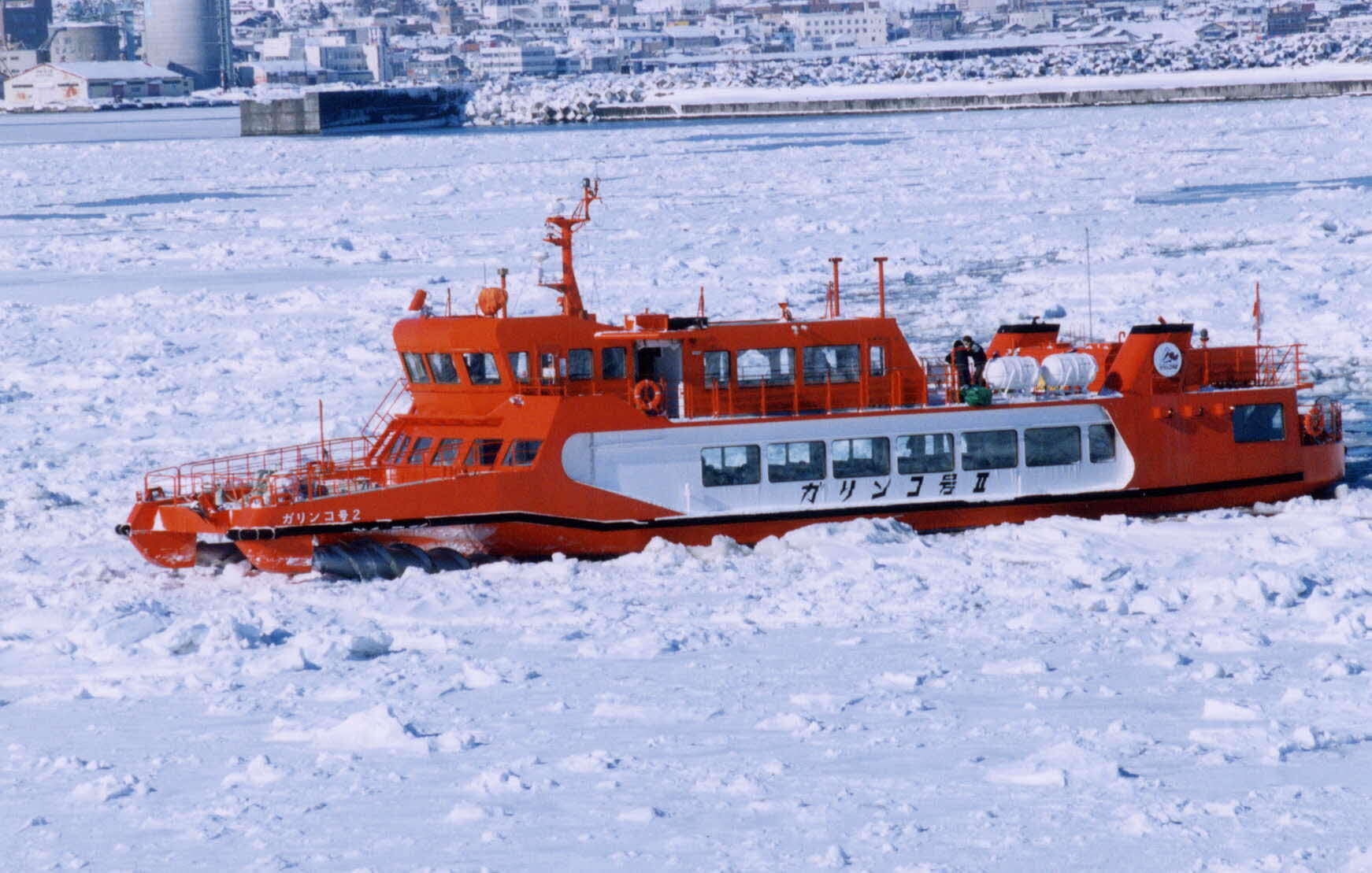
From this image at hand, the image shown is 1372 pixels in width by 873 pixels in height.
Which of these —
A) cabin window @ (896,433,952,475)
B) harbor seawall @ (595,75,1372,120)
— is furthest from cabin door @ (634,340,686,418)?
harbor seawall @ (595,75,1372,120)

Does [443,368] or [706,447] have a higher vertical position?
[443,368]

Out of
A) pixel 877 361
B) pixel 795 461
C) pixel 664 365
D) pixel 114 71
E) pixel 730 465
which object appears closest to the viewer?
pixel 730 465

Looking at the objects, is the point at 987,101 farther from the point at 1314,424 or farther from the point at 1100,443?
the point at 1100,443

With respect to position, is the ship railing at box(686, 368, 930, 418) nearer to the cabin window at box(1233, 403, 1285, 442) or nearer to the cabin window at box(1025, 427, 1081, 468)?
the cabin window at box(1025, 427, 1081, 468)

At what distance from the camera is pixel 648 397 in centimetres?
1945

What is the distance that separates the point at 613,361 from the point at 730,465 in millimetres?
1608

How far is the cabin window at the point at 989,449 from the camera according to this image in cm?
2019

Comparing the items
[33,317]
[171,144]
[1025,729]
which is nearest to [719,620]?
[1025,729]

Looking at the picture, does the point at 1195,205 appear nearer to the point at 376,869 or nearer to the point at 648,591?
the point at 648,591

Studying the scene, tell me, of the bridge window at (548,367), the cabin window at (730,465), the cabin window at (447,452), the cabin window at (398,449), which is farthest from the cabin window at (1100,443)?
the cabin window at (398,449)

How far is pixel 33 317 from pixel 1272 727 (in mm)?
25548

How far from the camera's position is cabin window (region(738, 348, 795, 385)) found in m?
20.2

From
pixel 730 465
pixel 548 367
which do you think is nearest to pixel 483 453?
pixel 548 367

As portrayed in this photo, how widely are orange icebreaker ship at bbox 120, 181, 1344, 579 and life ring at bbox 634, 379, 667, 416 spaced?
0.03 meters
